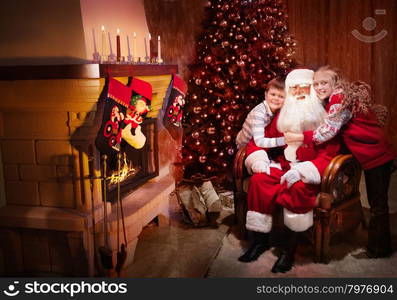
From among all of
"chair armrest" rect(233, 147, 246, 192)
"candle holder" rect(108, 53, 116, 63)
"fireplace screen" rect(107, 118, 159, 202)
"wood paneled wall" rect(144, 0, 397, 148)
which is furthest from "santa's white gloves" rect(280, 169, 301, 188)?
"candle holder" rect(108, 53, 116, 63)

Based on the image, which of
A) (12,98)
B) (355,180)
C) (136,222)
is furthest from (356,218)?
(12,98)

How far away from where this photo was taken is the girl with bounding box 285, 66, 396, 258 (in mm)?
2561

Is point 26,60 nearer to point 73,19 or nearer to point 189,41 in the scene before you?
point 73,19

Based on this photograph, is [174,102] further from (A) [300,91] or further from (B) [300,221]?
(B) [300,221]

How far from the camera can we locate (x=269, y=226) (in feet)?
8.71

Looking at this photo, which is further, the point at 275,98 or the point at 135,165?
the point at 135,165

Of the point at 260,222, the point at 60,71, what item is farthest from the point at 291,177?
the point at 60,71

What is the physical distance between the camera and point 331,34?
367cm

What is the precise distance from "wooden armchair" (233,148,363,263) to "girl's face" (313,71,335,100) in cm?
41

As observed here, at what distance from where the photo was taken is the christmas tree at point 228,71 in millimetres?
3568

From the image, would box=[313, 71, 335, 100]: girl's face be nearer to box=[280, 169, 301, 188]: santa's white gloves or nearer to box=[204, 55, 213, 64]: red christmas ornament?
box=[280, 169, 301, 188]: santa's white gloves

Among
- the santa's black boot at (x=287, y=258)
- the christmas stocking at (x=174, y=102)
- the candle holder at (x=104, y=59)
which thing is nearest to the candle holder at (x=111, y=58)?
the candle holder at (x=104, y=59)

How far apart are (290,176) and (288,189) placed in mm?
77

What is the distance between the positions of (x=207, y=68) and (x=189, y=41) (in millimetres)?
329
